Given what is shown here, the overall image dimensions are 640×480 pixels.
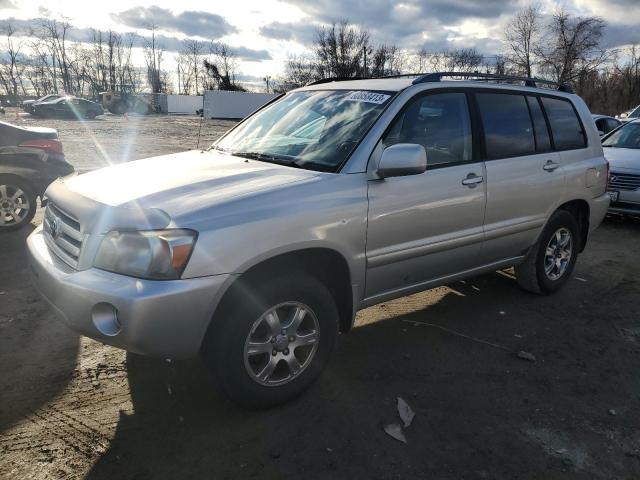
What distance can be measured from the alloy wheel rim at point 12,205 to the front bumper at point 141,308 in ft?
15.8

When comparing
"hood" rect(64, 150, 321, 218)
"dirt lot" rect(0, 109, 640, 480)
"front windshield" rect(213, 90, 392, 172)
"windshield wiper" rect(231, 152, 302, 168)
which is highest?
"front windshield" rect(213, 90, 392, 172)

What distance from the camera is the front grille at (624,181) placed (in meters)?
7.61

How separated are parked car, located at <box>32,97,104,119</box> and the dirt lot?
1434 inches

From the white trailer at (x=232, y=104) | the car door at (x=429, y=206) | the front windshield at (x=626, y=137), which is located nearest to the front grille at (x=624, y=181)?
the front windshield at (x=626, y=137)

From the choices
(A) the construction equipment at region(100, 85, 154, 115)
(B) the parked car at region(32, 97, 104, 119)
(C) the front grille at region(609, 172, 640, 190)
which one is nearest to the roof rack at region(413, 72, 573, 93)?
(C) the front grille at region(609, 172, 640, 190)

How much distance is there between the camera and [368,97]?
3.60m

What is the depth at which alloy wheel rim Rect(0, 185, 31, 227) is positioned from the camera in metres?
6.64

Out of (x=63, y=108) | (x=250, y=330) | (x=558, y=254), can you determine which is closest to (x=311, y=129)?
(x=250, y=330)

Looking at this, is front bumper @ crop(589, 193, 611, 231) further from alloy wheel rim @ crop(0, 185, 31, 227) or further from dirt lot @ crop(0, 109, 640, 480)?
alloy wheel rim @ crop(0, 185, 31, 227)

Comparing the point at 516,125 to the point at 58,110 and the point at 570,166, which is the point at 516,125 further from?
the point at 58,110

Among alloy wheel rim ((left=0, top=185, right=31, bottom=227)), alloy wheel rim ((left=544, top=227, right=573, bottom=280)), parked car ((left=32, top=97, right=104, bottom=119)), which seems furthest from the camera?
parked car ((left=32, top=97, right=104, bottom=119))

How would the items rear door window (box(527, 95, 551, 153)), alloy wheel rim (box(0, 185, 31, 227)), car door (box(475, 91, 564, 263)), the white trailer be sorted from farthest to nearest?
the white trailer
alloy wheel rim (box(0, 185, 31, 227))
rear door window (box(527, 95, 551, 153))
car door (box(475, 91, 564, 263))

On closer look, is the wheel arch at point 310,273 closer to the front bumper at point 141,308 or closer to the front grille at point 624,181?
the front bumper at point 141,308

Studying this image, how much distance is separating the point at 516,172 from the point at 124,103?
166 ft
